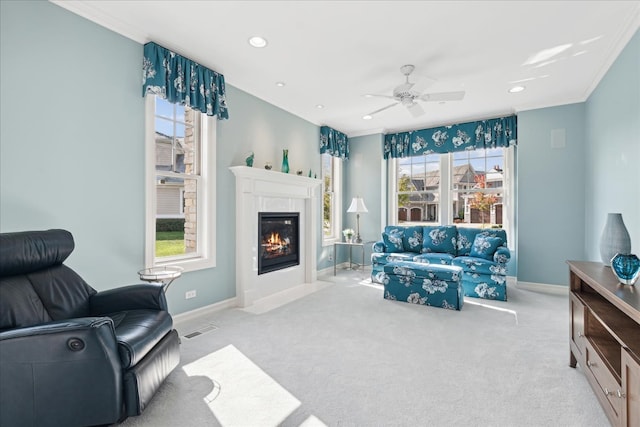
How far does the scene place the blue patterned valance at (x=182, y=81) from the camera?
2947mm

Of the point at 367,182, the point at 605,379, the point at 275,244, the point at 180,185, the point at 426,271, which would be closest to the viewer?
Result: the point at 605,379

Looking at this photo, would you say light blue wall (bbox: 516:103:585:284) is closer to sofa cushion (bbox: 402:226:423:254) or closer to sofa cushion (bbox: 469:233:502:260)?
sofa cushion (bbox: 469:233:502:260)

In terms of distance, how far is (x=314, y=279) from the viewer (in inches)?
204

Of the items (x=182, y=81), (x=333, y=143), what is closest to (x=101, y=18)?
(x=182, y=81)

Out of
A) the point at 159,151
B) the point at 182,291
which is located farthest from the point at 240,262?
the point at 159,151

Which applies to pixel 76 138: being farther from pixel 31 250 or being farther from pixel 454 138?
pixel 454 138

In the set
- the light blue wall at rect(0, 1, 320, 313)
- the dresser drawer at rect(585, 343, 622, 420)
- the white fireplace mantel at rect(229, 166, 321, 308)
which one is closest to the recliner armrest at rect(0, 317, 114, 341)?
the light blue wall at rect(0, 1, 320, 313)

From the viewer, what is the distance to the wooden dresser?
1.36 metres

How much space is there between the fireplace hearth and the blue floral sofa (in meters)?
1.32

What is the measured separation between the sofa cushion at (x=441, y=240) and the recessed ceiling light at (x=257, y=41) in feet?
12.5

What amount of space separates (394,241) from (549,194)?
7.69 ft

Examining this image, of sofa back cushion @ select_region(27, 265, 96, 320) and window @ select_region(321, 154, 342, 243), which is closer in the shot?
sofa back cushion @ select_region(27, 265, 96, 320)

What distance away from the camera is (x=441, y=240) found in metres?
5.13

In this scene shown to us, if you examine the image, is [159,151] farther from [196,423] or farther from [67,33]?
[196,423]
